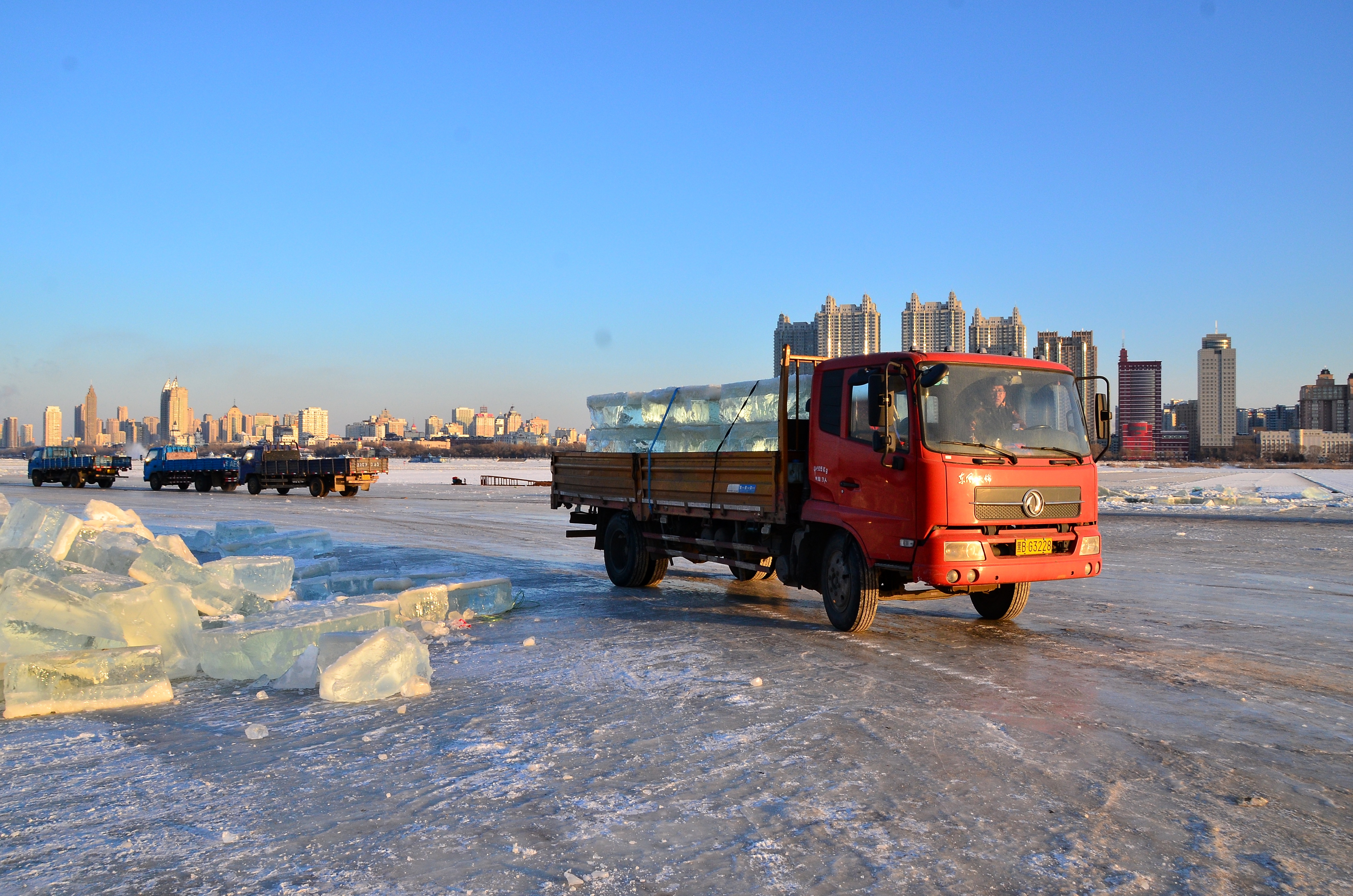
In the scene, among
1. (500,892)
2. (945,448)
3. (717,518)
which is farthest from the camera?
(717,518)

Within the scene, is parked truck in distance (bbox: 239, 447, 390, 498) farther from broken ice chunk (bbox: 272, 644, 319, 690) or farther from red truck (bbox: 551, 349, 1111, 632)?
broken ice chunk (bbox: 272, 644, 319, 690)

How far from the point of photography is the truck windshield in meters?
8.60

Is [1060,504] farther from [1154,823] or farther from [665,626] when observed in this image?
[1154,823]

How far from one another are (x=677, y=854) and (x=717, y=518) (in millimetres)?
7028

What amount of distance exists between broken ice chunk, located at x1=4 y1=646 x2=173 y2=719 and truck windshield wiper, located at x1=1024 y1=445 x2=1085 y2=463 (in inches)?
298

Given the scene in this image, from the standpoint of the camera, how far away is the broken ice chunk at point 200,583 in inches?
364

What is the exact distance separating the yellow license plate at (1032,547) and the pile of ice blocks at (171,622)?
→ 17.3 ft

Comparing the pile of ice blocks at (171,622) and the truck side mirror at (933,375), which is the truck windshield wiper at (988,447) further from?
the pile of ice blocks at (171,622)

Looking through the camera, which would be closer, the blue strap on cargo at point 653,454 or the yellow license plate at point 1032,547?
the yellow license plate at point 1032,547

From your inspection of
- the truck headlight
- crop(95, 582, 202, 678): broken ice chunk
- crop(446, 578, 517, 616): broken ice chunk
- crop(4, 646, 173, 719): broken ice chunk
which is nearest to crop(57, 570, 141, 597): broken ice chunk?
crop(95, 582, 202, 678): broken ice chunk

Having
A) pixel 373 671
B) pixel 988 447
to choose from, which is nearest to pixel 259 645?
pixel 373 671

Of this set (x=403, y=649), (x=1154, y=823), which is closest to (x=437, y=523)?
(x=403, y=649)

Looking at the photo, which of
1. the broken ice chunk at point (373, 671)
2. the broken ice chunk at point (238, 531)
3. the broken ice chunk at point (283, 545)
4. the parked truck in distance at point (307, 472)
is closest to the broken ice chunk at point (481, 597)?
the broken ice chunk at point (373, 671)

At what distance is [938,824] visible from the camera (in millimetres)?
4395
